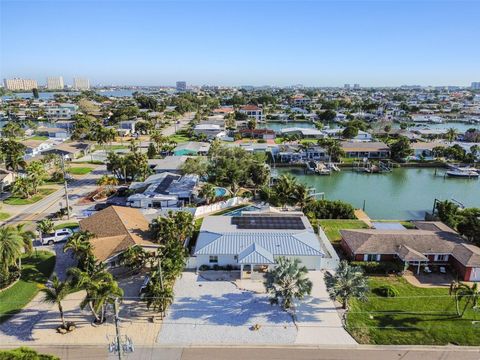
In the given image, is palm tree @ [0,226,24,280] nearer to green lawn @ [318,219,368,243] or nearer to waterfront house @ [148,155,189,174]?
green lawn @ [318,219,368,243]

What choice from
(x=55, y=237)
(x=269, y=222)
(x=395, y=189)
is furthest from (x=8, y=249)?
(x=395, y=189)

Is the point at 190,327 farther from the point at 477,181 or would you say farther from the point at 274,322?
the point at 477,181

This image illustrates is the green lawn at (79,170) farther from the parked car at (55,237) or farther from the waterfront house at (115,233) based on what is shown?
the waterfront house at (115,233)

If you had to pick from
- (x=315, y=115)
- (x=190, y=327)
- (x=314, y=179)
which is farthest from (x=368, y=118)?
(x=190, y=327)

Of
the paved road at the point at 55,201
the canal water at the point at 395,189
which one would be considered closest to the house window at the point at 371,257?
the canal water at the point at 395,189

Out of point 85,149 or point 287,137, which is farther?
point 287,137

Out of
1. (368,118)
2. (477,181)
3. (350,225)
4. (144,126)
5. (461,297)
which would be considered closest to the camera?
(461,297)
